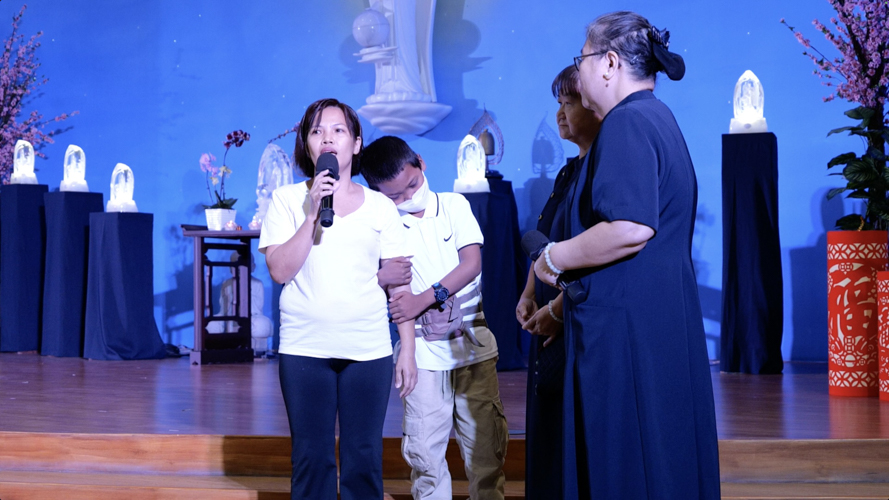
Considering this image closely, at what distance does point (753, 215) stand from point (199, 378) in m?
3.23

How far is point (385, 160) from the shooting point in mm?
2236

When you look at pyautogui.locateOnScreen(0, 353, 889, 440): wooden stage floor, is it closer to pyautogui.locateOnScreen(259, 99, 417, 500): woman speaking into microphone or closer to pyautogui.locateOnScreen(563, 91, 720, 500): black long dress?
pyautogui.locateOnScreen(259, 99, 417, 500): woman speaking into microphone

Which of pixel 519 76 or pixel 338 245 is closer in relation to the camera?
pixel 338 245

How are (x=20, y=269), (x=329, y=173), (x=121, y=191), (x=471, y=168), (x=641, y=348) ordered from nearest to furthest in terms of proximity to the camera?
(x=641, y=348) < (x=329, y=173) < (x=471, y=168) < (x=121, y=191) < (x=20, y=269)

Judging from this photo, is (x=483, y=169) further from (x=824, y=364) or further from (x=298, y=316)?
(x=298, y=316)

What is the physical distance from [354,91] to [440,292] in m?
4.16

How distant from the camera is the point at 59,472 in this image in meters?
2.79

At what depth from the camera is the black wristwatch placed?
85.6 inches

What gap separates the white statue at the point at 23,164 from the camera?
5.91m

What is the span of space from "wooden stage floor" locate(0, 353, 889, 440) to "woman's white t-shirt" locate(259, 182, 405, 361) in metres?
1.00

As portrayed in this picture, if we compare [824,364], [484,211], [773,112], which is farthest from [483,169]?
[824,364]

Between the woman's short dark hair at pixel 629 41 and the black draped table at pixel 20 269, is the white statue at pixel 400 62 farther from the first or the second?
the woman's short dark hair at pixel 629 41

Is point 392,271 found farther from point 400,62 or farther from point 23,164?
point 23,164

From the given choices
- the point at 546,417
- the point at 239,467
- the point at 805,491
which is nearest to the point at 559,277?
the point at 546,417
